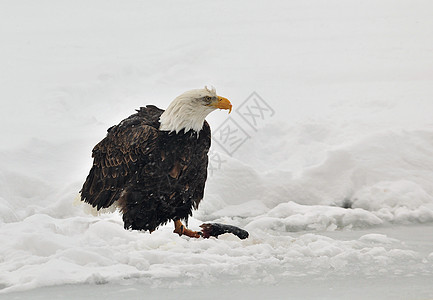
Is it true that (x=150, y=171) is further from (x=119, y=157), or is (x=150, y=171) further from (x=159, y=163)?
(x=119, y=157)

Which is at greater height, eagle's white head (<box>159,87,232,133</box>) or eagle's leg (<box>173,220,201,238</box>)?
eagle's white head (<box>159,87,232,133</box>)

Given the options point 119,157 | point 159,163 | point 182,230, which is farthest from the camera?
point 182,230

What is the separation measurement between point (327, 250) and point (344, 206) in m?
2.20

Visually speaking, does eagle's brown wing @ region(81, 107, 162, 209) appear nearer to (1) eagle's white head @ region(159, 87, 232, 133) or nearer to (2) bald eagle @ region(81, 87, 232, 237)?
(2) bald eagle @ region(81, 87, 232, 237)

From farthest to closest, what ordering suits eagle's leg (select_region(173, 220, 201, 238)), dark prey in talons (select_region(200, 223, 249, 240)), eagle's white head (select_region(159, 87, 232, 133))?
1. eagle's leg (select_region(173, 220, 201, 238))
2. dark prey in talons (select_region(200, 223, 249, 240))
3. eagle's white head (select_region(159, 87, 232, 133))

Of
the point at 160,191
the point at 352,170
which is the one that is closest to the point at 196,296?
the point at 160,191

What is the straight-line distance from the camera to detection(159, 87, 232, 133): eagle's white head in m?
5.35

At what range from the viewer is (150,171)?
541 cm

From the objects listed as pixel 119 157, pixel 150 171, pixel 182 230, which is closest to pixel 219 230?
pixel 182 230

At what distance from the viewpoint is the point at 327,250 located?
4.87 meters

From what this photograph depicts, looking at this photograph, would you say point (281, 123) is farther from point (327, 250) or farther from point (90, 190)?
point (327, 250)

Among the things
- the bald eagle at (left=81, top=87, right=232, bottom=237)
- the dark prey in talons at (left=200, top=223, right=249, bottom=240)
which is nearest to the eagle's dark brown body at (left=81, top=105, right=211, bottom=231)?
the bald eagle at (left=81, top=87, right=232, bottom=237)

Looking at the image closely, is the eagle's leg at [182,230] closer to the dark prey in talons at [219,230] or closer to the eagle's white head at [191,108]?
the dark prey in talons at [219,230]

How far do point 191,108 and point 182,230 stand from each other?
3.58 feet
